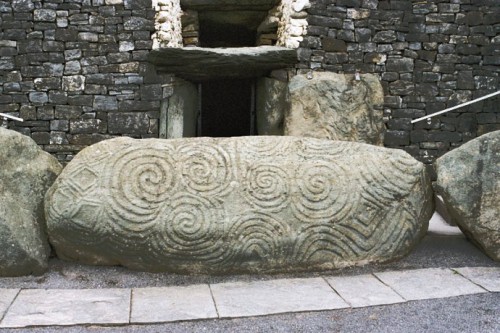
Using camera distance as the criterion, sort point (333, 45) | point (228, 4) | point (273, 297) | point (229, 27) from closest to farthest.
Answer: point (273, 297) → point (333, 45) → point (228, 4) → point (229, 27)

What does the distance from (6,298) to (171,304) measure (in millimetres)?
953

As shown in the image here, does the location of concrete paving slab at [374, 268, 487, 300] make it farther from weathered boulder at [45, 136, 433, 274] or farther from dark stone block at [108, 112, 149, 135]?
dark stone block at [108, 112, 149, 135]

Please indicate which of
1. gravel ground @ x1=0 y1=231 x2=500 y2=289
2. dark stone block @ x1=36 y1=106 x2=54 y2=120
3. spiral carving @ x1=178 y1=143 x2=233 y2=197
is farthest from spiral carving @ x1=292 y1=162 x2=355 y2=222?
dark stone block @ x1=36 y1=106 x2=54 y2=120

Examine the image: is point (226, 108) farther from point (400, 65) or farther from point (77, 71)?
point (400, 65)

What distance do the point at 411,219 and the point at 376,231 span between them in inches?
10.9

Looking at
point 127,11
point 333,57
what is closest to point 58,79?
point 127,11

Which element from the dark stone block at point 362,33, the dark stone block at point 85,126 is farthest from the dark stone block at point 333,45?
the dark stone block at point 85,126

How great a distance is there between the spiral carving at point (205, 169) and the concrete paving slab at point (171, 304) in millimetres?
643

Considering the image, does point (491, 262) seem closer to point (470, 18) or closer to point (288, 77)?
point (288, 77)

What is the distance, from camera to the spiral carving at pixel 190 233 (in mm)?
3160

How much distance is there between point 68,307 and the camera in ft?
9.04

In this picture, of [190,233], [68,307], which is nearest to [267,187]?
[190,233]

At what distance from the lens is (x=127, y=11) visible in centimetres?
625

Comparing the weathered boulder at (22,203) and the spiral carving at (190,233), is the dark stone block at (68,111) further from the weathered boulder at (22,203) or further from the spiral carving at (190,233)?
the spiral carving at (190,233)
